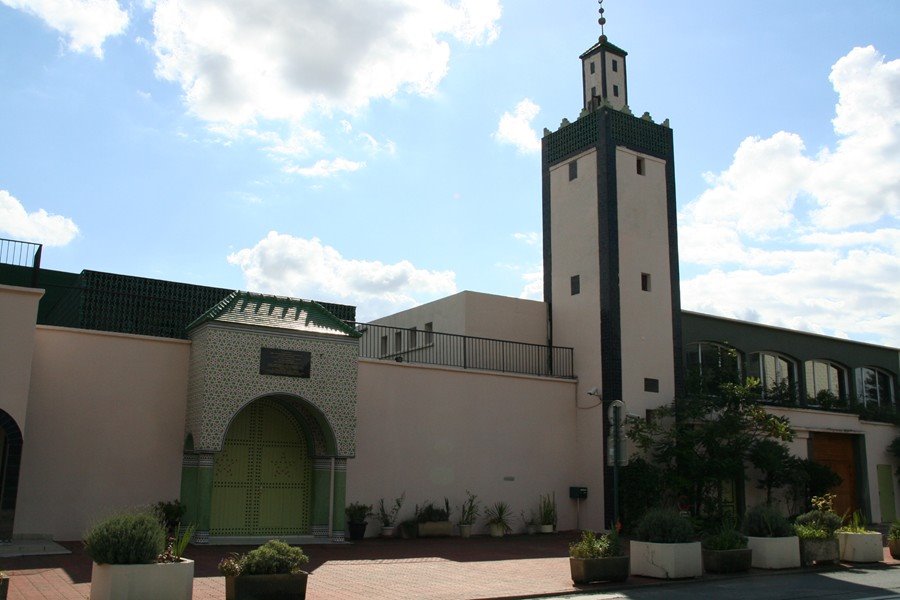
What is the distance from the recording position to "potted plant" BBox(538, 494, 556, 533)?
72.3 ft

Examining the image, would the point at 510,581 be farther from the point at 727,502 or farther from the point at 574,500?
the point at 727,502

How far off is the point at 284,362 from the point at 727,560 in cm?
950

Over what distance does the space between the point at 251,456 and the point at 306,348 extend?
279 cm

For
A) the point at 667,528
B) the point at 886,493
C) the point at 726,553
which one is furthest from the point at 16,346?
the point at 886,493

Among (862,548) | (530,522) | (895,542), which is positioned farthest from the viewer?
(530,522)

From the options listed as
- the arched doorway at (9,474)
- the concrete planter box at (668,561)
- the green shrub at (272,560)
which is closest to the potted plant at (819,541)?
the concrete planter box at (668,561)

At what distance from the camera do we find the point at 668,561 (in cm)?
1340

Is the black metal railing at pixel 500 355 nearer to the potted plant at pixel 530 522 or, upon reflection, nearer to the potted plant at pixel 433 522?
the potted plant at pixel 530 522

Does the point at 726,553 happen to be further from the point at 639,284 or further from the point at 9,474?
the point at 9,474

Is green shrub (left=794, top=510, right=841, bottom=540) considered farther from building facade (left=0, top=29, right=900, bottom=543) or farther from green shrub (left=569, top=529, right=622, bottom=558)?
green shrub (left=569, top=529, right=622, bottom=558)

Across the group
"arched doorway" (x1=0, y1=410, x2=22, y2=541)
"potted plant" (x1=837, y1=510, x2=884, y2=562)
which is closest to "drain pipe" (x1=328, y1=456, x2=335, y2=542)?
"arched doorway" (x1=0, y1=410, x2=22, y2=541)

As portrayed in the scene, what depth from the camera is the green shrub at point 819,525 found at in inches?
615

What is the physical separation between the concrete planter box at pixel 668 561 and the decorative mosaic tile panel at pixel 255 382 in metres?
7.18

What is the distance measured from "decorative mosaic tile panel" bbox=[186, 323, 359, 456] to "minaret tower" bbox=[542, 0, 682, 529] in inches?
290
